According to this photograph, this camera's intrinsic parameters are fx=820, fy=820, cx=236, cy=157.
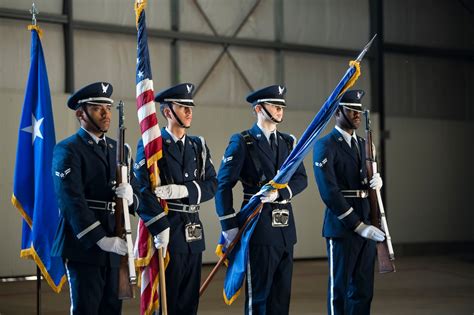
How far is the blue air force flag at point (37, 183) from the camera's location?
5562 mm

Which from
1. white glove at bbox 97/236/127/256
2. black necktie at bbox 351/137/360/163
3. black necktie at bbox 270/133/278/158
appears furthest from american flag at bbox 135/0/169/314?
black necktie at bbox 351/137/360/163

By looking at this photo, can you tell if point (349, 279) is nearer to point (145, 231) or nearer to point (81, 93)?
point (145, 231)

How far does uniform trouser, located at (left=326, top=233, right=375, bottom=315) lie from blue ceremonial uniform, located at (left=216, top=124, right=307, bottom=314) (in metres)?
0.33

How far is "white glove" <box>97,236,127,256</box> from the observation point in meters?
4.39

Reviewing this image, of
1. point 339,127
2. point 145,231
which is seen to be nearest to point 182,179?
point 145,231

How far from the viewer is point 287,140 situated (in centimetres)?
569

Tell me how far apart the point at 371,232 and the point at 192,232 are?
1.26 m

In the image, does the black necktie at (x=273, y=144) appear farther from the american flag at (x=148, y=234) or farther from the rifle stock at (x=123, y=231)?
the rifle stock at (x=123, y=231)

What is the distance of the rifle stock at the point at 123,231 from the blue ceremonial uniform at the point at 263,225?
101 cm

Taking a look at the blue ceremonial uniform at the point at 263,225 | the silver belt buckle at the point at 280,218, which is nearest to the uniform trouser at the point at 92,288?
the blue ceremonial uniform at the point at 263,225

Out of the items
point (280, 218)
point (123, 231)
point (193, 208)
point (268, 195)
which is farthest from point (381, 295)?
point (123, 231)

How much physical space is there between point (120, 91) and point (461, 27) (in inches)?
251

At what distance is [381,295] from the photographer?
8.60 m

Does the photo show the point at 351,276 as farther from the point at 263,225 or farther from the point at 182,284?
the point at 182,284
